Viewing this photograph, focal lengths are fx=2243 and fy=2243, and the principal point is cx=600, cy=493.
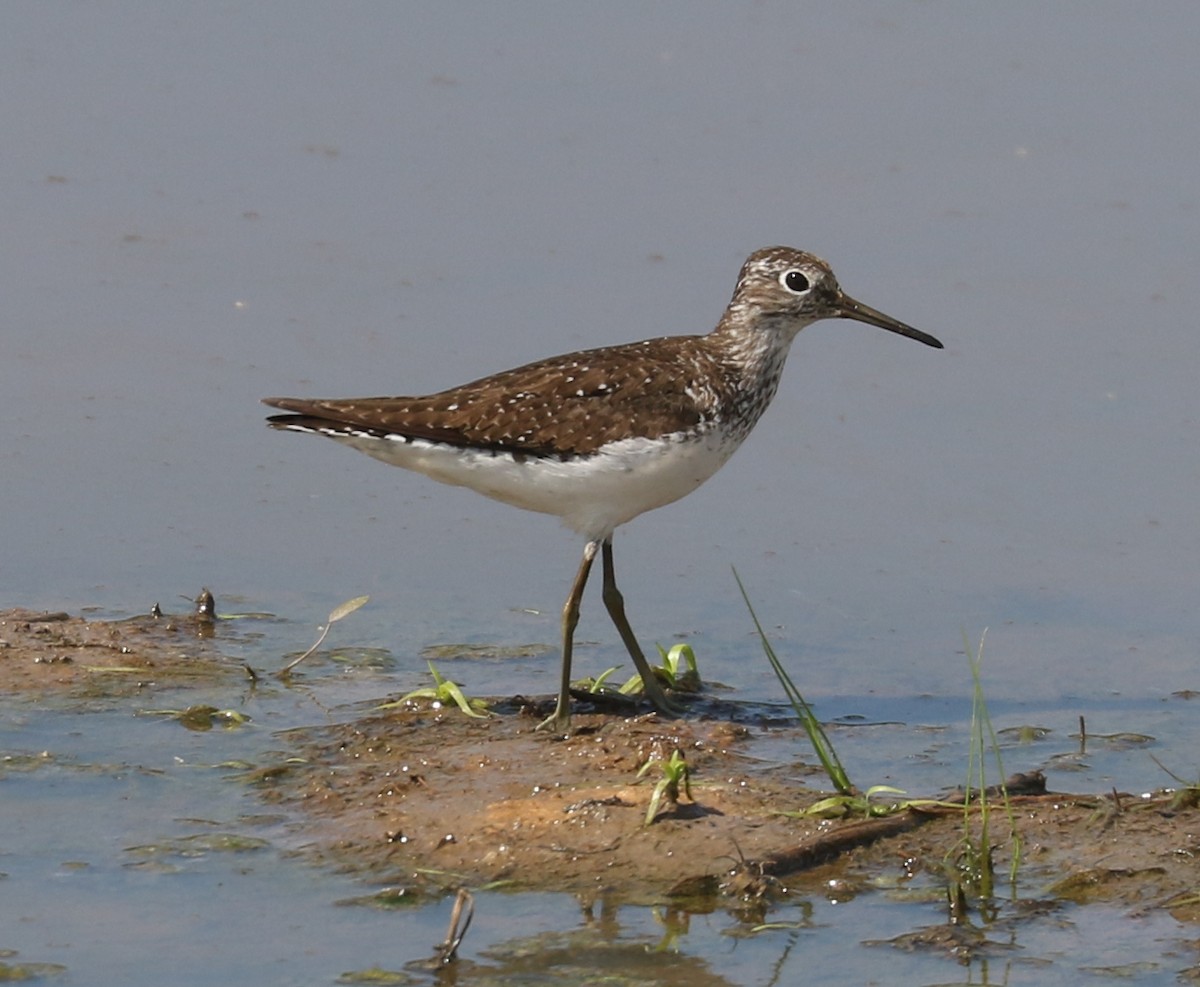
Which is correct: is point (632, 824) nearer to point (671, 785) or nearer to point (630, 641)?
point (671, 785)

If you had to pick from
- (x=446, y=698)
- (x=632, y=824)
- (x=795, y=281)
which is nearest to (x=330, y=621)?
(x=446, y=698)

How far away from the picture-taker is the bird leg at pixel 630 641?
9.30 metres

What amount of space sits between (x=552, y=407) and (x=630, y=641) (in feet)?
3.41

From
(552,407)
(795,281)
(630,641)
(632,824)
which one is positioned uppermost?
(795,281)

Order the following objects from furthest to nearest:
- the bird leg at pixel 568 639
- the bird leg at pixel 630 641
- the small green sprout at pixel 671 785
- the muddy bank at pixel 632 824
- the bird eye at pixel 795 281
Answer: the bird eye at pixel 795 281 → the bird leg at pixel 630 641 → the bird leg at pixel 568 639 → the small green sprout at pixel 671 785 → the muddy bank at pixel 632 824

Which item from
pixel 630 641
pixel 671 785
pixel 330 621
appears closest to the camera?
pixel 671 785

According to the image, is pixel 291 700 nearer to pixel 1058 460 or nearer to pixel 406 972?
pixel 406 972

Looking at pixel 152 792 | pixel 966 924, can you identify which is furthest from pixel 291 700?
pixel 966 924

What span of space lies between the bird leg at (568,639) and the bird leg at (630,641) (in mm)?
196

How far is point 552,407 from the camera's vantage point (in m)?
9.33

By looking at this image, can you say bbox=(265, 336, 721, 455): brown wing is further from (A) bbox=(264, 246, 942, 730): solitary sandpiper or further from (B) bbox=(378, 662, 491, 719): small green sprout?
(B) bbox=(378, 662, 491, 719): small green sprout

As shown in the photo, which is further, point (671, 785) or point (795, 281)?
point (795, 281)

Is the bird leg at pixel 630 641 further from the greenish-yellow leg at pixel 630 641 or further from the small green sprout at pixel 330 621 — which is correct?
the small green sprout at pixel 330 621

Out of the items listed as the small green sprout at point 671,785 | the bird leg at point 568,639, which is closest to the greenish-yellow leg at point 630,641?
the bird leg at point 568,639
